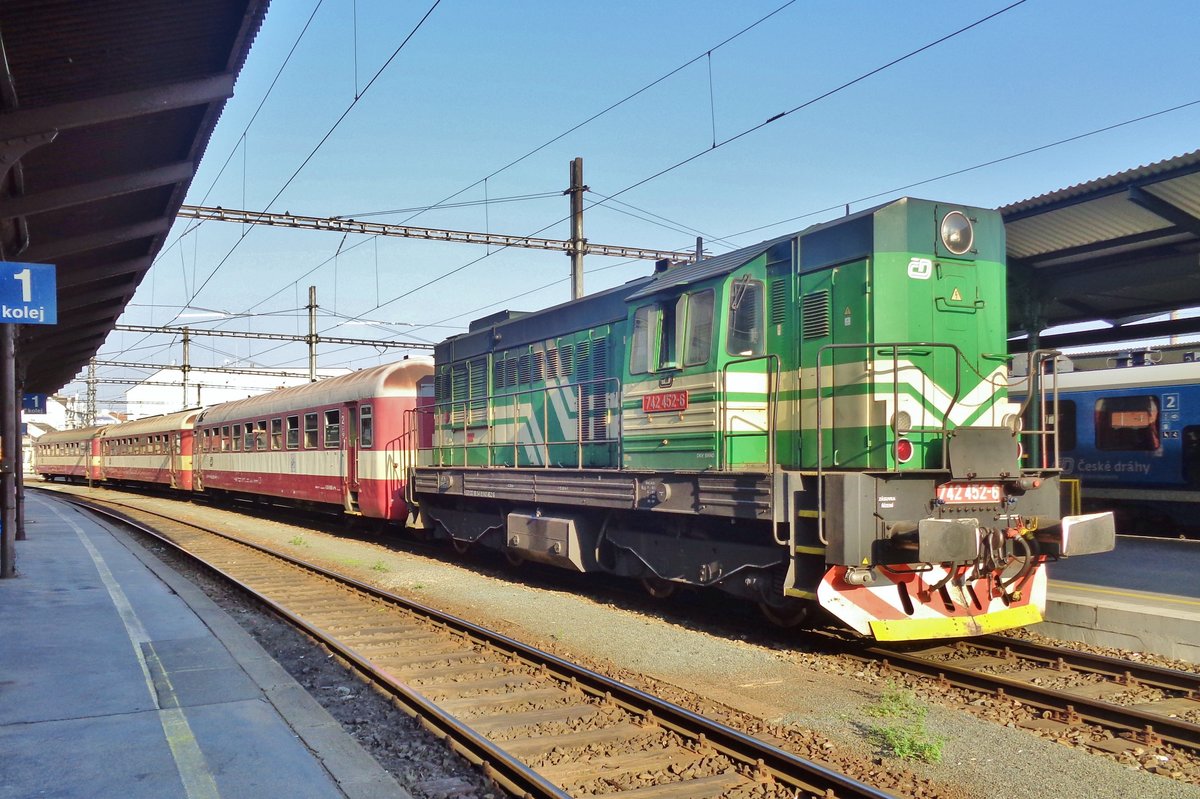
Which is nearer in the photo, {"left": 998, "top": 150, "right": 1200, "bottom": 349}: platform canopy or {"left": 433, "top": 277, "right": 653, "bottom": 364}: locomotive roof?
{"left": 998, "top": 150, "right": 1200, "bottom": 349}: platform canopy

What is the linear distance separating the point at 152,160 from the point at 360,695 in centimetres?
722

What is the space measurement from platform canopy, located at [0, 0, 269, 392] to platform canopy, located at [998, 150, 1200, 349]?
7976 millimetres

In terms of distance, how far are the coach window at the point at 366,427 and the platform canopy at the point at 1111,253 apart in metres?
11.0

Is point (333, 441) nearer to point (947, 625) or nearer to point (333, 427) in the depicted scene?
point (333, 427)

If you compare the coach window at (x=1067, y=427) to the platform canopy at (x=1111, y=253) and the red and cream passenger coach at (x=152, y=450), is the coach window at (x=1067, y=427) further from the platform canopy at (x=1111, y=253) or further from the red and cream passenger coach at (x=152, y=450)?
the red and cream passenger coach at (x=152, y=450)

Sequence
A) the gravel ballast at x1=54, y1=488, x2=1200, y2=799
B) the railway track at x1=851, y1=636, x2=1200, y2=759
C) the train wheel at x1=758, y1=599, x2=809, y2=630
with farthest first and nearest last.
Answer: the train wheel at x1=758, y1=599, x2=809, y2=630
the railway track at x1=851, y1=636, x2=1200, y2=759
the gravel ballast at x1=54, y1=488, x2=1200, y2=799

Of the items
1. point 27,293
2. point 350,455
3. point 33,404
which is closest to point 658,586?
point 27,293

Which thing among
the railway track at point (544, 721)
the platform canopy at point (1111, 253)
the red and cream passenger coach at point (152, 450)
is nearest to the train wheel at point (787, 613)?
the railway track at point (544, 721)

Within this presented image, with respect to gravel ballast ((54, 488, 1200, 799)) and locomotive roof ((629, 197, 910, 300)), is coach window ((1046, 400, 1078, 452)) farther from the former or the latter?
locomotive roof ((629, 197, 910, 300))

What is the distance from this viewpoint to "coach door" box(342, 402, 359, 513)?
56.9 feet

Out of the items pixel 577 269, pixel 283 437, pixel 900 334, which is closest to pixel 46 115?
pixel 900 334

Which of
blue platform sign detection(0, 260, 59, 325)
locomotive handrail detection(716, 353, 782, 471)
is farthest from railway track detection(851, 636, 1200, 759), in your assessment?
blue platform sign detection(0, 260, 59, 325)

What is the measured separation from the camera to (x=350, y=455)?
17.5 meters

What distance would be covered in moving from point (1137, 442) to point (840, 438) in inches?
414
